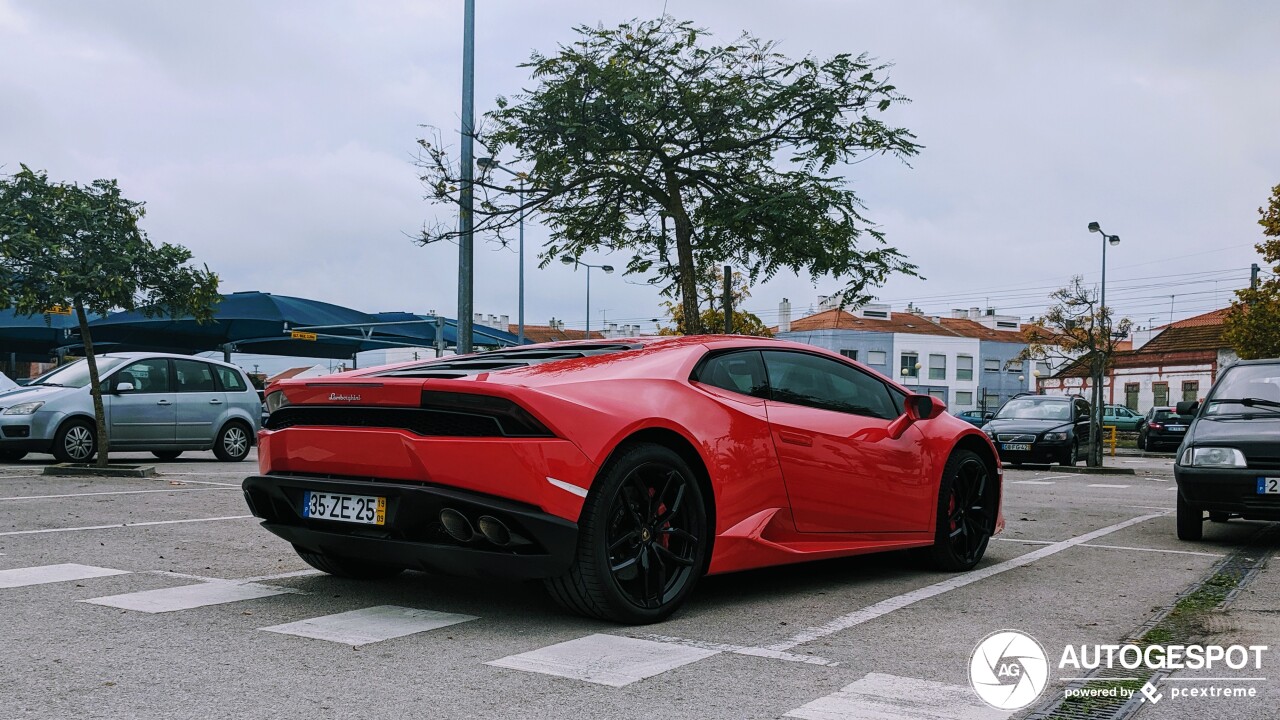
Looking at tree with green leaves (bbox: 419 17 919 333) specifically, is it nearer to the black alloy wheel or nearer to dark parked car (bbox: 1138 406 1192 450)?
the black alloy wheel

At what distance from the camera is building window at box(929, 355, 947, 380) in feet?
260

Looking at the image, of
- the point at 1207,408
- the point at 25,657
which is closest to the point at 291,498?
the point at 25,657

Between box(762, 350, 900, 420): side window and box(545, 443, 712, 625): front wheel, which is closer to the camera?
box(545, 443, 712, 625): front wheel

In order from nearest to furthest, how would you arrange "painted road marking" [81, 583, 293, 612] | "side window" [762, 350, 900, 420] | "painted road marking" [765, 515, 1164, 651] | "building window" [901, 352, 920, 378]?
"painted road marking" [765, 515, 1164, 651]
"painted road marking" [81, 583, 293, 612]
"side window" [762, 350, 900, 420]
"building window" [901, 352, 920, 378]

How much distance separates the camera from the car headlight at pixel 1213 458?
797 centimetres

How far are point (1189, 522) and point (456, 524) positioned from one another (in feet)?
20.7

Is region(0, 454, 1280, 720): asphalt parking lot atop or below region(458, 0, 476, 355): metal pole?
below

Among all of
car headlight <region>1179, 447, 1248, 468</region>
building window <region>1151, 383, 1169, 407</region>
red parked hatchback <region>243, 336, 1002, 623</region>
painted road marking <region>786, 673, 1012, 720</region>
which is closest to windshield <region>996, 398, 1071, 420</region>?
car headlight <region>1179, 447, 1248, 468</region>

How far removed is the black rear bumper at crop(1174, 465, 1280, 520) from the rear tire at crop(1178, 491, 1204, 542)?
0.96 ft

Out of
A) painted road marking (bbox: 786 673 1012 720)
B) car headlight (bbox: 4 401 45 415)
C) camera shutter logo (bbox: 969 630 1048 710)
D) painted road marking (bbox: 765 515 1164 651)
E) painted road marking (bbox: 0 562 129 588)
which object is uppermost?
car headlight (bbox: 4 401 45 415)

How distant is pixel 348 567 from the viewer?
5707 millimetres

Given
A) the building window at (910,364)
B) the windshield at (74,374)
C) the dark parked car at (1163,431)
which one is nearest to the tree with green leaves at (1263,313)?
the dark parked car at (1163,431)

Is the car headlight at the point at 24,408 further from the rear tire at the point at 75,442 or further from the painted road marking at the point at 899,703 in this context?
the painted road marking at the point at 899,703

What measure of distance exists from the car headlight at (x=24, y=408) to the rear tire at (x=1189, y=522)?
13.2 m
